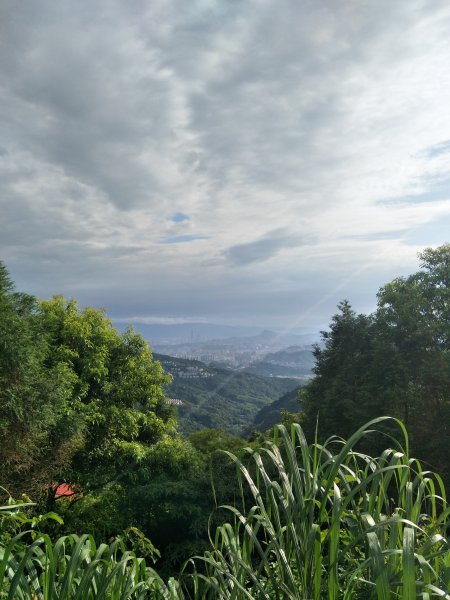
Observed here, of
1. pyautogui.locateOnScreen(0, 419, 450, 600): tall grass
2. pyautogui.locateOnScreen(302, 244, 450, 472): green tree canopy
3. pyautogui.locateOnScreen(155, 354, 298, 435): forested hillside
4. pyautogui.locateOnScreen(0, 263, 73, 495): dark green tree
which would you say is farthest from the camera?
pyautogui.locateOnScreen(155, 354, 298, 435): forested hillside

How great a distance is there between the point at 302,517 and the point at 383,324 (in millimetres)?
11963

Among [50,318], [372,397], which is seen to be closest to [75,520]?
[50,318]

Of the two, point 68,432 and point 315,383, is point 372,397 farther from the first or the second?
point 68,432

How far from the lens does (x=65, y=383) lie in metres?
10.1

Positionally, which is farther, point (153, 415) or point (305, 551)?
point (153, 415)

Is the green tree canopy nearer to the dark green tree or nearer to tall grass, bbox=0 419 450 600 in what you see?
the dark green tree

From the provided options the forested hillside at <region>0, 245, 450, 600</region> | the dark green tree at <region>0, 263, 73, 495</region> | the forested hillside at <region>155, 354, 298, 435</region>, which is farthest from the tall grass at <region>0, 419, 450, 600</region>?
the forested hillside at <region>155, 354, 298, 435</region>

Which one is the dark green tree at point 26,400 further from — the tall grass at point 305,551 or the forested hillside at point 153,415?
the tall grass at point 305,551

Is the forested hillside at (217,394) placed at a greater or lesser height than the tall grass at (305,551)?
lesser

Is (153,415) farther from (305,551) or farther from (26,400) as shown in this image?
(305,551)

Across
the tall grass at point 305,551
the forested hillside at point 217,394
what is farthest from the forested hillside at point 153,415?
the forested hillside at point 217,394

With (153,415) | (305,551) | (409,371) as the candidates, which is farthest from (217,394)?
(305,551)

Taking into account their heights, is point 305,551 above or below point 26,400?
above

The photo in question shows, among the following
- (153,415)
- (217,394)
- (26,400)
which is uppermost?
(26,400)
